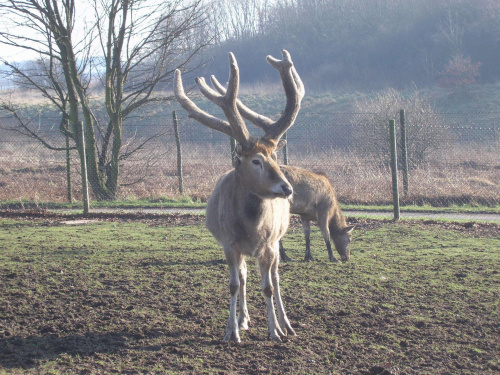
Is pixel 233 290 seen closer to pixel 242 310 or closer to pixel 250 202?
pixel 242 310

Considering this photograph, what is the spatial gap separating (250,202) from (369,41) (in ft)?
188

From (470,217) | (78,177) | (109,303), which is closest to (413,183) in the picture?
(470,217)

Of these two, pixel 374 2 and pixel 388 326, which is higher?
pixel 374 2

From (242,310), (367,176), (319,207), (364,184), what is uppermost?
(367,176)

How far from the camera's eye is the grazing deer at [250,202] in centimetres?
519

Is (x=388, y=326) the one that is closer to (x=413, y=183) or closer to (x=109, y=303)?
(x=109, y=303)

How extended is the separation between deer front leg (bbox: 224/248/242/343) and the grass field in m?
0.12

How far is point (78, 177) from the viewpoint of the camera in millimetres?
21781

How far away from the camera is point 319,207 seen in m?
9.49

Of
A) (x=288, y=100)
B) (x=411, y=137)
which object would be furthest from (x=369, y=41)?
(x=288, y=100)

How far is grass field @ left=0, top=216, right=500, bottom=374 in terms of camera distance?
15.3 feet

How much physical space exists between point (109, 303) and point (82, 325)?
68 centimetres

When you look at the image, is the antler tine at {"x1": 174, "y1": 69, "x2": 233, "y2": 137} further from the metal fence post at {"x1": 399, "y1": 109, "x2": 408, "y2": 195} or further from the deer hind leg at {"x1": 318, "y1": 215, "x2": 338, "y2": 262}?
the metal fence post at {"x1": 399, "y1": 109, "x2": 408, "y2": 195}

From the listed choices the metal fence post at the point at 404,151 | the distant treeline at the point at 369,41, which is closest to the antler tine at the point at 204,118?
the metal fence post at the point at 404,151
